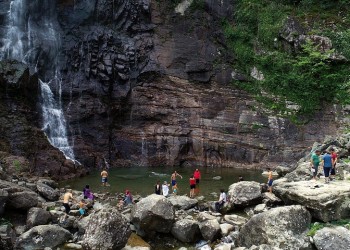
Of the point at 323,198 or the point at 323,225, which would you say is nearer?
the point at 323,225

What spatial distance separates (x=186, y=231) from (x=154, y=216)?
4.76 ft

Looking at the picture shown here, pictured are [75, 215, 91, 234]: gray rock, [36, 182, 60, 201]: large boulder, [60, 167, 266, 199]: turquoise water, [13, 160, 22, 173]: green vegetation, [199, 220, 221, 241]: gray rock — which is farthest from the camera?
[13, 160, 22, 173]: green vegetation

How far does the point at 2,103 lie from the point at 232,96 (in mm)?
21003

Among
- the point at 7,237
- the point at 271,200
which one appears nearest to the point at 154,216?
the point at 271,200

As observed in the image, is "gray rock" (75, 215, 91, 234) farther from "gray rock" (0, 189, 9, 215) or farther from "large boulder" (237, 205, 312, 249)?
"large boulder" (237, 205, 312, 249)

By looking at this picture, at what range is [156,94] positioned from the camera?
36531 mm

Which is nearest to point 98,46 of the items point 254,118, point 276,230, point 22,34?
point 22,34

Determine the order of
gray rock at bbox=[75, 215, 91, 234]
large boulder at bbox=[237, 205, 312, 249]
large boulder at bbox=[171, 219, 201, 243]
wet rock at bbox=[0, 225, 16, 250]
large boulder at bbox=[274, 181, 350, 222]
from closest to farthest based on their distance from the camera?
1. large boulder at bbox=[237, 205, 312, 249]
2. large boulder at bbox=[274, 181, 350, 222]
3. wet rock at bbox=[0, 225, 16, 250]
4. large boulder at bbox=[171, 219, 201, 243]
5. gray rock at bbox=[75, 215, 91, 234]

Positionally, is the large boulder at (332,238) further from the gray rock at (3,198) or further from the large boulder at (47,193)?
the large boulder at (47,193)

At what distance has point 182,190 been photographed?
23.5m

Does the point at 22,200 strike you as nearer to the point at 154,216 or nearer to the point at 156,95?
the point at 154,216

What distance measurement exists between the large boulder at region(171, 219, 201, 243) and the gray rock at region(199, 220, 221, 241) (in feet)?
0.91

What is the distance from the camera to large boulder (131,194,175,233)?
14656mm

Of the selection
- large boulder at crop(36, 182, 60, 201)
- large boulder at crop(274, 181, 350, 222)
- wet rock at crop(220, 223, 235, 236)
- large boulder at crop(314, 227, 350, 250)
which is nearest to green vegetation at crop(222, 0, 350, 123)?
large boulder at crop(274, 181, 350, 222)
